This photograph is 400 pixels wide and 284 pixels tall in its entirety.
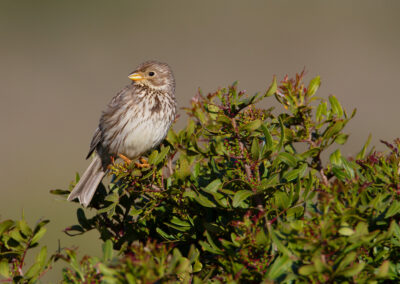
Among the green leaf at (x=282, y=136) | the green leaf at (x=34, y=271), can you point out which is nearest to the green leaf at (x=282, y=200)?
the green leaf at (x=282, y=136)

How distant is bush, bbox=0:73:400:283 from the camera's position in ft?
5.56

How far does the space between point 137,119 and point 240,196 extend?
299 centimetres

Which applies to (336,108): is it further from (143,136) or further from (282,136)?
(143,136)

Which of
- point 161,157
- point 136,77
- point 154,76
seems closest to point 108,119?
point 136,77

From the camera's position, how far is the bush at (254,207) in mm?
1693

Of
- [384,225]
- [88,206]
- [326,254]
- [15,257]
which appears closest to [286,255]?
[326,254]

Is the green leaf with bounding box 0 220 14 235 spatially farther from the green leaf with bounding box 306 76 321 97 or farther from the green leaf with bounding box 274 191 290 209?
the green leaf with bounding box 306 76 321 97

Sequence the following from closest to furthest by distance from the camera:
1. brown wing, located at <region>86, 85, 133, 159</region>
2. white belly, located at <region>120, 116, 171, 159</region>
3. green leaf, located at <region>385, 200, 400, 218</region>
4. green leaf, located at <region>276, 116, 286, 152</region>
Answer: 1. green leaf, located at <region>385, 200, 400, 218</region>
2. green leaf, located at <region>276, 116, 286, 152</region>
3. white belly, located at <region>120, 116, 171, 159</region>
4. brown wing, located at <region>86, 85, 133, 159</region>

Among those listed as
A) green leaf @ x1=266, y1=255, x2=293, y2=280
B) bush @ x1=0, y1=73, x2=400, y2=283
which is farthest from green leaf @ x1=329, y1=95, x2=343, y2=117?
green leaf @ x1=266, y1=255, x2=293, y2=280

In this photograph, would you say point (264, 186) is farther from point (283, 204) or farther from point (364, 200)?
point (364, 200)

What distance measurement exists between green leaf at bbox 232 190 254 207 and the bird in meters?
2.60

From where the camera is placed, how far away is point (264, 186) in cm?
223

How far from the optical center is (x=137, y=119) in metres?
5.06

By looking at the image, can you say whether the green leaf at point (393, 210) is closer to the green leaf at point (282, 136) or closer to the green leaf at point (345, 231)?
the green leaf at point (345, 231)
